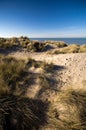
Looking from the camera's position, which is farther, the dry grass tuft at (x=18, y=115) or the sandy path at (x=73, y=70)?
the sandy path at (x=73, y=70)

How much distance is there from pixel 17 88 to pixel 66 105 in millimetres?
1651

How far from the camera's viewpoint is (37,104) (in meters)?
4.93

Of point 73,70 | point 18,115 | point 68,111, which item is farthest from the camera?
point 73,70

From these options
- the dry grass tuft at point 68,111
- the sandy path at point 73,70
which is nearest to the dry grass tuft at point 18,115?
the dry grass tuft at point 68,111

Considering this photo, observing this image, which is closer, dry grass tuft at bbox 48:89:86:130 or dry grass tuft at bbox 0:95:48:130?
dry grass tuft at bbox 48:89:86:130

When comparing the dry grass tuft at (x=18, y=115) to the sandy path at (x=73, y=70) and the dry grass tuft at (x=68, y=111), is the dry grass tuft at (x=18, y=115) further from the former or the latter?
the sandy path at (x=73, y=70)

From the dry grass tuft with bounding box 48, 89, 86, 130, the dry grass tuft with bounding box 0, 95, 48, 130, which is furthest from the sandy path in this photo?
the dry grass tuft with bounding box 0, 95, 48, 130

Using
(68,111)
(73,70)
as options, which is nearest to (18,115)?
(68,111)

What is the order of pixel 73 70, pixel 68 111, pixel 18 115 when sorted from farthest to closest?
pixel 73 70 < pixel 68 111 < pixel 18 115

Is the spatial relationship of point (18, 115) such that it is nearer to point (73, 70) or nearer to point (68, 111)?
point (68, 111)

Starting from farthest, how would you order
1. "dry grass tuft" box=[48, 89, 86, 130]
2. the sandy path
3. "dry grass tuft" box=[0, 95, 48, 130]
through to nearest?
the sandy path
"dry grass tuft" box=[0, 95, 48, 130]
"dry grass tuft" box=[48, 89, 86, 130]

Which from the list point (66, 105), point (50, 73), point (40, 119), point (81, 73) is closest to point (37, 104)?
point (40, 119)

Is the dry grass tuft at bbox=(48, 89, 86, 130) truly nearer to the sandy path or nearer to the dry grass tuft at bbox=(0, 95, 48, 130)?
the dry grass tuft at bbox=(0, 95, 48, 130)

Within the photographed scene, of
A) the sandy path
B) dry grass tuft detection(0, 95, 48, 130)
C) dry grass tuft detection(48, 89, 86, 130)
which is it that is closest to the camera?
dry grass tuft detection(48, 89, 86, 130)
